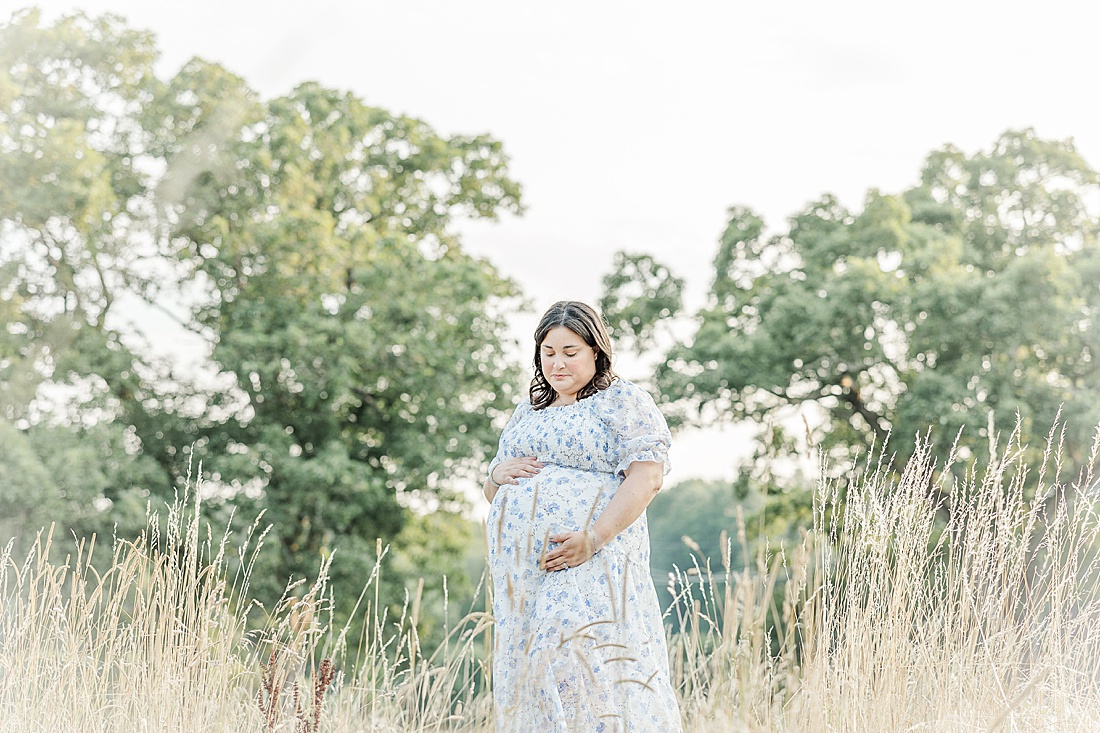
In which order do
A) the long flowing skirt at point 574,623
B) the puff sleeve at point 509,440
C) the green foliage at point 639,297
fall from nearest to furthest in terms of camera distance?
the long flowing skirt at point 574,623 < the puff sleeve at point 509,440 < the green foliage at point 639,297

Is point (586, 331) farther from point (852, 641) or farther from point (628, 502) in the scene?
point (852, 641)

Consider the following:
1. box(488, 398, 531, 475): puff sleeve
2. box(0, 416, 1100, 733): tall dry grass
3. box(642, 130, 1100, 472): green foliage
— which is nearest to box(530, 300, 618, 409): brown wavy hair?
box(488, 398, 531, 475): puff sleeve

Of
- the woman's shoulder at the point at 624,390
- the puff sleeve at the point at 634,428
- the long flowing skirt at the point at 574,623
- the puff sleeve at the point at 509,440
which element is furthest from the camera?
the puff sleeve at the point at 509,440

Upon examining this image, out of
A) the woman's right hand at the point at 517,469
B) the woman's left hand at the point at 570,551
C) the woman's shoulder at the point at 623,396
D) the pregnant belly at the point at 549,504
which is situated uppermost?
the woman's shoulder at the point at 623,396

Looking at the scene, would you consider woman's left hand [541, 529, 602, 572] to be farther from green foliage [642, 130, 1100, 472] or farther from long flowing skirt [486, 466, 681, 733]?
green foliage [642, 130, 1100, 472]

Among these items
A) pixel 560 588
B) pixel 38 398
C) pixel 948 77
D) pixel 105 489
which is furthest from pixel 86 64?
pixel 560 588

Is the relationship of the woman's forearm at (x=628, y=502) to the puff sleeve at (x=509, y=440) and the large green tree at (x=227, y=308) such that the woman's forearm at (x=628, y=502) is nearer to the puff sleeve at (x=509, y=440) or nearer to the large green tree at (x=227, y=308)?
the puff sleeve at (x=509, y=440)

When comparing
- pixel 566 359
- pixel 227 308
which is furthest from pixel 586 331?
pixel 227 308

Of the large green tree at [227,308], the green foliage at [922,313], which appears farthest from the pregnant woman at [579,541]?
the large green tree at [227,308]

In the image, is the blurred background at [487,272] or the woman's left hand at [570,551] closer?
the woman's left hand at [570,551]

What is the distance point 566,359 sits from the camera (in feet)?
8.72

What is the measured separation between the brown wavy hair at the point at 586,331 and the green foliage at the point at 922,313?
8.29 meters

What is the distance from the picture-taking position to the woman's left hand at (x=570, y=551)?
7.93ft

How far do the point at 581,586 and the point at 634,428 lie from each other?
0.40 metres
